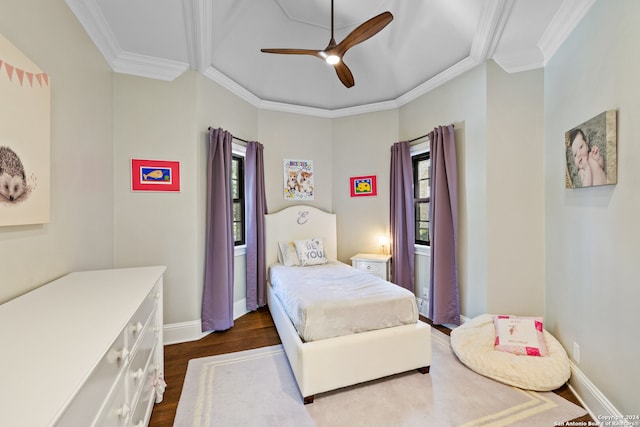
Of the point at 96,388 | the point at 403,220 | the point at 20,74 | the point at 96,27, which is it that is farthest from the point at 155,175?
the point at 403,220

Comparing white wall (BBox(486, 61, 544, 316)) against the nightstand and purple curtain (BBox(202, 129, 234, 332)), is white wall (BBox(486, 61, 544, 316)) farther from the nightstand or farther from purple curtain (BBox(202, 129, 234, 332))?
Answer: purple curtain (BBox(202, 129, 234, 332))

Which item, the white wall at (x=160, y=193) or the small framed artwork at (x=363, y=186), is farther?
the small framed artwork at (x=363, y=186)

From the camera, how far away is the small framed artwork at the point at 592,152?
1.60 meters

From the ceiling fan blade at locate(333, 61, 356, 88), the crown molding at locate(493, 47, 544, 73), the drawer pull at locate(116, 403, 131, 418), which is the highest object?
the crown molding at locate(493, 47, 544, 73)

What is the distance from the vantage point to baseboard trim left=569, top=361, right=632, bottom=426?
1568 millimetres

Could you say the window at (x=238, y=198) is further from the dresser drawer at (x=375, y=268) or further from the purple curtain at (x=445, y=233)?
the purple curtain at (x=445, y=233)

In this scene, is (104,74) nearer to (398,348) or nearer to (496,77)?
(398,348)

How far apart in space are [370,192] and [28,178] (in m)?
3.35

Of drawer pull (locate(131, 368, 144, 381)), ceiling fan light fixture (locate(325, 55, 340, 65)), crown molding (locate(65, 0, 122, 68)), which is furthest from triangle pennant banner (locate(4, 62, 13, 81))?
ceiling fan light fixture (locate(325, 55, 340, 65))

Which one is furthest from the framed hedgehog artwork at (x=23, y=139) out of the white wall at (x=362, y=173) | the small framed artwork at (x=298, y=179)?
the white wall at (x=362, y=173)

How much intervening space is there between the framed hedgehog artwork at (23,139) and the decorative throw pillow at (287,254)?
230cm

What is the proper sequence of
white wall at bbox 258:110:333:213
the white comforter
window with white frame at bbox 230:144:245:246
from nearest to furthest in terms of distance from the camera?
the white comforter < window with white frame at bbox 230:144:245:246 < white wall at bbox 258:110:333:213

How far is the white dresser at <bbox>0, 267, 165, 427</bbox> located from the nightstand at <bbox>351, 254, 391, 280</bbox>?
2.45m

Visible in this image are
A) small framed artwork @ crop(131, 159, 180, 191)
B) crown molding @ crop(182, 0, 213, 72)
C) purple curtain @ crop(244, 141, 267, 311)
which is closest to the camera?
crown molding @ crop(182, 0, 213, 72)
